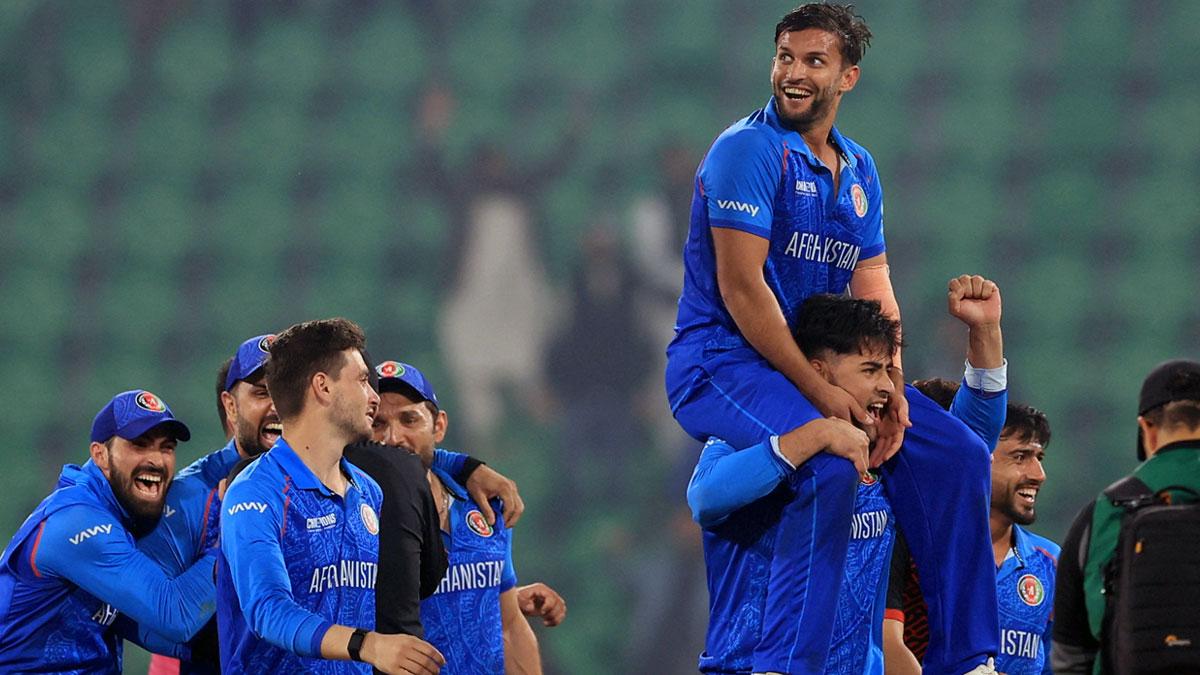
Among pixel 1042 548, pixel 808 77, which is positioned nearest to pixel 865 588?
pixel 808 77

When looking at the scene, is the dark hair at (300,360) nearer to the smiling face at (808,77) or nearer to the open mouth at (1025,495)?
the smiling face at (808,77)

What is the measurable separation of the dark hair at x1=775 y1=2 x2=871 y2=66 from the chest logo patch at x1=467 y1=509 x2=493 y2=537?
1.82m

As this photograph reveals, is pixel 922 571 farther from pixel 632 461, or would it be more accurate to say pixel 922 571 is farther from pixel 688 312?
pixel 632 461

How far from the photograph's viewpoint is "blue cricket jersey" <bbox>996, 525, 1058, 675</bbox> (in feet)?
16.0

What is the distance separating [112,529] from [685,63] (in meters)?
5.97

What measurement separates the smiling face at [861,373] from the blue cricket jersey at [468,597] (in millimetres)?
1514

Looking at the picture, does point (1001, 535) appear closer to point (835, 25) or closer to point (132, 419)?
point (835, 25)

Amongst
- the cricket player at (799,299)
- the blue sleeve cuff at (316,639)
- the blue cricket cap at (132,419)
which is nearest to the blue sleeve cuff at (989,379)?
the cricket player at (799,299)

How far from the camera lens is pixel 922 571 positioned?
411 cm

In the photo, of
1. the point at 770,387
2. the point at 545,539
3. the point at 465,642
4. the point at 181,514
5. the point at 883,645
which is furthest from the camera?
the point at 545,539

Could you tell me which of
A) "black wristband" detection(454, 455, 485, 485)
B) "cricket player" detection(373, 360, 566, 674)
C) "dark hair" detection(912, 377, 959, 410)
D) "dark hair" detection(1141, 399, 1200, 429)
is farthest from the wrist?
"dark hair" detection(912, 377, 959, 410)

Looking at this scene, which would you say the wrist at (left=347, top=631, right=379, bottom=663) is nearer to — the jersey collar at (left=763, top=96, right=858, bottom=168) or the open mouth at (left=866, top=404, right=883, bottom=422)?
the open mouth at (left=866, top=404, right=883, bottom=422)

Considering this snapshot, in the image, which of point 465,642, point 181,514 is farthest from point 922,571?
point 181,514

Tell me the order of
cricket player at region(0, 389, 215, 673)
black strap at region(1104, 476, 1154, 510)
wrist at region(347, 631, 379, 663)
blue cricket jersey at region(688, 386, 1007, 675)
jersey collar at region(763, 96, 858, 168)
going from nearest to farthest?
wrist at region(347, 631, 379, 663) → black strap at region(1104, 476, 1154, 510) → blue cricket jersey at region(688, 386, 1007, 675) → jersey collar at region(763, 96, 858, 168) → cricket player at region(0, 389, 215, 673)
